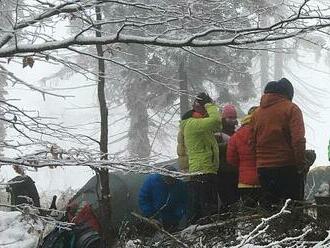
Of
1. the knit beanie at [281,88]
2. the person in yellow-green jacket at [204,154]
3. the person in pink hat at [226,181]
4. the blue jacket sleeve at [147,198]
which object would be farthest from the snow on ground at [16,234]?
the knit beanie at [281,88]

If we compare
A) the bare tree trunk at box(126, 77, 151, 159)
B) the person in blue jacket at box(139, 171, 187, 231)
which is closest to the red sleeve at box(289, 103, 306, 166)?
the person in blue jacket at box(139, 171, 187, 231)

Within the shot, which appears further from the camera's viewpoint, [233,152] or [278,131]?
[233,152]

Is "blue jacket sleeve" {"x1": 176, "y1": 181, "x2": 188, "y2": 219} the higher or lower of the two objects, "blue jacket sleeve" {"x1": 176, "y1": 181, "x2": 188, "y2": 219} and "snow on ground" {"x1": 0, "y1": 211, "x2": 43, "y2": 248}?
the higher

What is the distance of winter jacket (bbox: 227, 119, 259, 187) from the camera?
505cm

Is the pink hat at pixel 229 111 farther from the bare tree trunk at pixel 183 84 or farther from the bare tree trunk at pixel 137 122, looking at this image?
the bare tree trunk at pixel 137 122

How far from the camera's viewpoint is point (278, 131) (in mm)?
4699

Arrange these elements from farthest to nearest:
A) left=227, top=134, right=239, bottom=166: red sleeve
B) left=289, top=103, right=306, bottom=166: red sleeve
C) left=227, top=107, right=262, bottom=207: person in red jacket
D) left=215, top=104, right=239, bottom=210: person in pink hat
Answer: left=215, top=104, right=239, bottom=210: person in pink hat → left=227, top=134, right=239, bottom=166: red sleeve → left=227, top=107, right=262, bottom=207: person in red jacket → left=289, top=103, right=306, bottom=166: red sleeve

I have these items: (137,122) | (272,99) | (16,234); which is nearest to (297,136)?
(272,99)

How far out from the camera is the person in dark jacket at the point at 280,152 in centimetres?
467

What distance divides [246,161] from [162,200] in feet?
3.40

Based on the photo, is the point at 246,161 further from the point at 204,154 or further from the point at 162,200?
the point at 162,200

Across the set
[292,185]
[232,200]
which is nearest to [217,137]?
[232,200]

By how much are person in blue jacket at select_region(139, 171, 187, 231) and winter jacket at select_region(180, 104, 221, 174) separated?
35 centimetres

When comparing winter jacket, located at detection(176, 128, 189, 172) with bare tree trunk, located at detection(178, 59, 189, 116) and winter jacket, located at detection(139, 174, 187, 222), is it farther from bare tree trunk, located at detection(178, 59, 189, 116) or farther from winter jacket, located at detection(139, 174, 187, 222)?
bare tree trunk, located at detection(178, 59, 189, 116)
